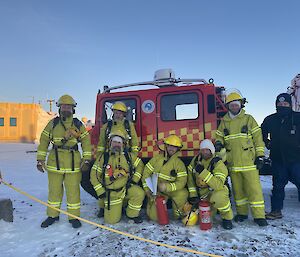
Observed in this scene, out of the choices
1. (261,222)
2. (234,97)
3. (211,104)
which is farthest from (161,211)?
(234,97)

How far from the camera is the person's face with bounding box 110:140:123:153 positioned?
5070 mm

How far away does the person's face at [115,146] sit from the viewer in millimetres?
Result: 5070

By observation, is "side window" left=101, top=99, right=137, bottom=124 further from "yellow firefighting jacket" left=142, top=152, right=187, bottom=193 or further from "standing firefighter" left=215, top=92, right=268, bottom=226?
"standing firefighter" left=215, top=92, right=268, bottom=226

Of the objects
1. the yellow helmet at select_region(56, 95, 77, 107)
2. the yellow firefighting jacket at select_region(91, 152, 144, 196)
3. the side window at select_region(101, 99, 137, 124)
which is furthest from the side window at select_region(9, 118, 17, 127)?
the yellow firefighting jacket at select_region(91, 152, 144, 196)

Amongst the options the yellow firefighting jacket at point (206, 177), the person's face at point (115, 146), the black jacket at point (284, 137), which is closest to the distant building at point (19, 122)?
the person's face at point (115, 146)

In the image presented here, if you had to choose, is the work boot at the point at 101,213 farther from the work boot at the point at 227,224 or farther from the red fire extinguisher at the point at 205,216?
the work boot at the point at 227,224

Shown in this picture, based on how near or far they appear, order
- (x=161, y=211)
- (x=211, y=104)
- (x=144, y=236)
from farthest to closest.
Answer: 1. (x=211, y=104)
2. (x=161, y=211)
3. (x=144, y=236)

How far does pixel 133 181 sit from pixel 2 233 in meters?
2.26

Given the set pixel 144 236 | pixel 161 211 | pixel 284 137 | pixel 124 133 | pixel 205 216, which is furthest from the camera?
pixel 124 133

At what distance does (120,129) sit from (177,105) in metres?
1.20

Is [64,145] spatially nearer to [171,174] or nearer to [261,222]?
[171,174]

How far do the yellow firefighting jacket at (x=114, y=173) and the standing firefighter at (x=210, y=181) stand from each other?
98 cm

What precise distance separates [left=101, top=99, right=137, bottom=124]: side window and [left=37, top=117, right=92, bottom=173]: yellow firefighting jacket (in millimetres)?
914

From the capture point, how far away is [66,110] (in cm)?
516
